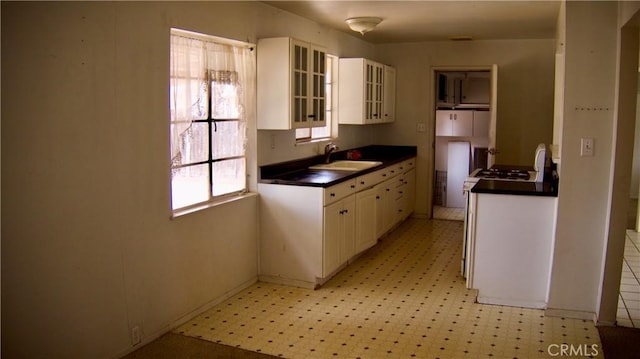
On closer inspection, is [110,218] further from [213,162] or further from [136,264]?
[213,162]

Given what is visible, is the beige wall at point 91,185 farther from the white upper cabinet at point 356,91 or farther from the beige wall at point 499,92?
the beige wall at point 499,92

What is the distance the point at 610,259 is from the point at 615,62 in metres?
1.28

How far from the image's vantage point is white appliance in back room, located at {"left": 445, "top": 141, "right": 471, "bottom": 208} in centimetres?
841

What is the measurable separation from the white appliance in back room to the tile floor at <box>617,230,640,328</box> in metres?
2.51

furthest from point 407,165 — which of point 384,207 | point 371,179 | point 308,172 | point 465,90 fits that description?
point 465,90

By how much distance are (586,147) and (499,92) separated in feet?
12.2

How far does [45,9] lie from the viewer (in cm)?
265

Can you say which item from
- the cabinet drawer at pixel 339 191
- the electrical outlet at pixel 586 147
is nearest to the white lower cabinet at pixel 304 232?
the cabinet drawer at pixel 339 191

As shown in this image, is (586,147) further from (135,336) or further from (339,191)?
(135,336)

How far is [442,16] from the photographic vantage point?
Answer: 5.38 metres

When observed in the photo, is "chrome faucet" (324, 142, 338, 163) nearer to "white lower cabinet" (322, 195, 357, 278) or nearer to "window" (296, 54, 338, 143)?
"window" (296, 54, 338, 143)

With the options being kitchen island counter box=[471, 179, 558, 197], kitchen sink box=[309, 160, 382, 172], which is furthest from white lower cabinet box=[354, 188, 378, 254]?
kitchen island counter box=[471, 179, 558, 197]

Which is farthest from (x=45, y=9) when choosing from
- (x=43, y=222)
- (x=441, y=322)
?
(x=441, y=322)

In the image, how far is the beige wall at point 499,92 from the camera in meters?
7.20
